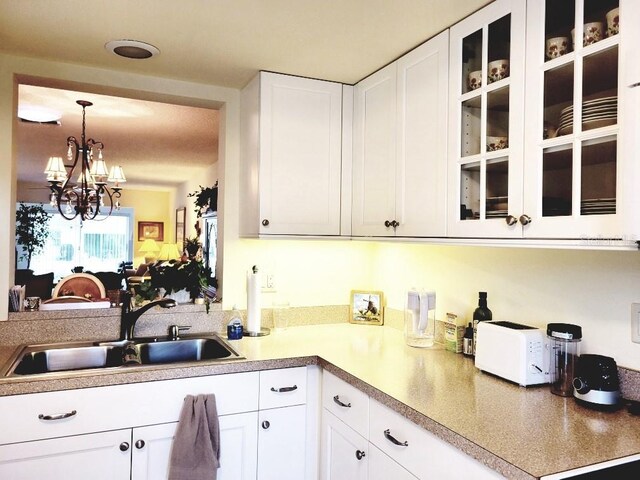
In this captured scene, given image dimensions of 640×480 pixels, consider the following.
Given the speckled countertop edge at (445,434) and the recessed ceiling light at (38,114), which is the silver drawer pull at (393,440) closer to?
the speckled countertop edge at (445,434)

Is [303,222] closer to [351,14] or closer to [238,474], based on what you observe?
[351,14]

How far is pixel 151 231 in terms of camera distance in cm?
983

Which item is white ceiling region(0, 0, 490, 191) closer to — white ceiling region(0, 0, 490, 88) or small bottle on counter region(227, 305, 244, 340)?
white ceiling region(0, 0, 490, 88)

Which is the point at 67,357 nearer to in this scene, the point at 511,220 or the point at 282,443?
the point at 282,443

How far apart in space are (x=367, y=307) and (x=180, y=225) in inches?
276

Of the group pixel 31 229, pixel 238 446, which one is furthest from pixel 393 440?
pixel 31 229

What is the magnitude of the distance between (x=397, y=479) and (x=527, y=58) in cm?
135

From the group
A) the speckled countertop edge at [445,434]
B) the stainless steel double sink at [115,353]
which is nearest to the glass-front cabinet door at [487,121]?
the speckled countertop edge at [445,434]

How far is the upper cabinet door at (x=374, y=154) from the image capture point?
2.09 m

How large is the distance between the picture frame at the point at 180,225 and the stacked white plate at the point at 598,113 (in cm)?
792

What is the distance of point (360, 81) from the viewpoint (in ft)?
7.75

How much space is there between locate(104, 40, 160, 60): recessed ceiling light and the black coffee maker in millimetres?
1998

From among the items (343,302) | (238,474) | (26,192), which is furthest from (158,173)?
(238,474)

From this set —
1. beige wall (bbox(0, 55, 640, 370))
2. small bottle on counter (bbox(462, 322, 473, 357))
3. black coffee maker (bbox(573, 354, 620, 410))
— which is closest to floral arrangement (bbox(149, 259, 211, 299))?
beige wall (bbox(0, 55, 640, 370))
